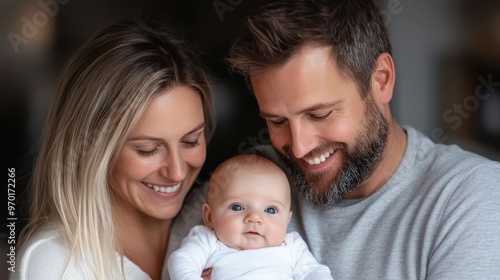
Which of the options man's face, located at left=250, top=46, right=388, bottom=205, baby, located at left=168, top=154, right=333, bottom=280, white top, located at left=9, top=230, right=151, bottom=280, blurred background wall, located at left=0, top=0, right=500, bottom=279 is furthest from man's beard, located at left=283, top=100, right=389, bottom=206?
white top, located at left=9, top=230, right=151, bottom=280

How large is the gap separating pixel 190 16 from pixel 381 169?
2.83 ft

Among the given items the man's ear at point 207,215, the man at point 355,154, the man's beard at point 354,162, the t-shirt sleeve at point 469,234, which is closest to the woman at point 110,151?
the man's ear at point 207,215

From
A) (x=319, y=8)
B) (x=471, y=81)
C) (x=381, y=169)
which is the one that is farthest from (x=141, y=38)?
(x=471, y=81)

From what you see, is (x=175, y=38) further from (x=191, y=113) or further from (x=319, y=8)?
(x=319, y=8)

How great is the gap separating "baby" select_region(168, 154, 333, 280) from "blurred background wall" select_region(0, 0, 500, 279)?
0.53m

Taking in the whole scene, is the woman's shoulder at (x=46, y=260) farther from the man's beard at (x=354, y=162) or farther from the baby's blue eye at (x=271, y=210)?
the man's beard at (x=354, y=162)

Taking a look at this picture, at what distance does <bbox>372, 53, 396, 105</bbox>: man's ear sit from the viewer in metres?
1.72

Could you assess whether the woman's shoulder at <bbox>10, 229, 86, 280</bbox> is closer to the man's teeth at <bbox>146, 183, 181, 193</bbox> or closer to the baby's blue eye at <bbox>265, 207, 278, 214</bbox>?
the man's teeth at <bbox>146, 183, 181, 193</bbox>

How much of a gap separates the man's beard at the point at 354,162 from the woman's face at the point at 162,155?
26 centimetres

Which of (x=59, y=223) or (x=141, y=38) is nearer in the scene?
(x=59, y=223)

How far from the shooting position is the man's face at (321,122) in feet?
5.18

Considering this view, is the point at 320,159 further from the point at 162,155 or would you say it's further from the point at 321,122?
the point at 162,155

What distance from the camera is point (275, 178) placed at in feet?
5.34

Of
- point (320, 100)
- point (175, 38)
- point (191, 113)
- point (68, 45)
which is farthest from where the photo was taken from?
point (68, 45)
